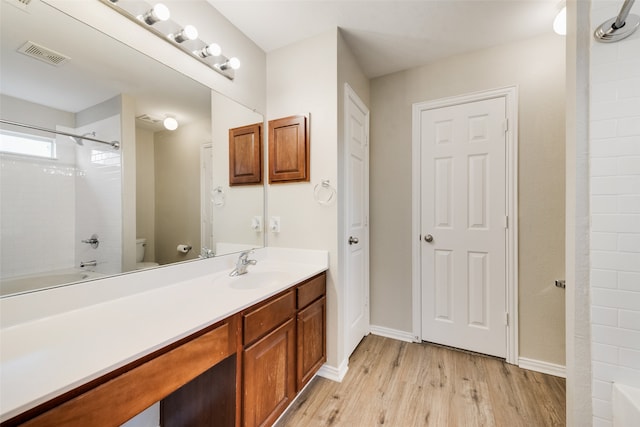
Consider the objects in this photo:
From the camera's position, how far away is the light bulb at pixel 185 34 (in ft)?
4.28

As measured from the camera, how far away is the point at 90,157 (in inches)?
40.4

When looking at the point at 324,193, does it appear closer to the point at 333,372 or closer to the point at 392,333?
the point at 333,372

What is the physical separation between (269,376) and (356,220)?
1.26 m

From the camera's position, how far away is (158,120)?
1292 mm

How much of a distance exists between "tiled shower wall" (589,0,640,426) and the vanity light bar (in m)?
1.86

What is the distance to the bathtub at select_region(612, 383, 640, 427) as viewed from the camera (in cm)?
89

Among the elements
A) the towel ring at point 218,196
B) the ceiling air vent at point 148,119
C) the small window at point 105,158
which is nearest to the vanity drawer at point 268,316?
the towel ring at point 218,196

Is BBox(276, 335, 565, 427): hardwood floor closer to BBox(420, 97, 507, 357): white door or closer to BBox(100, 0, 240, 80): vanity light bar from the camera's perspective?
BBox(420, 97, 507, 357): white door

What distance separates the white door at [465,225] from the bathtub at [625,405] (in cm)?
96

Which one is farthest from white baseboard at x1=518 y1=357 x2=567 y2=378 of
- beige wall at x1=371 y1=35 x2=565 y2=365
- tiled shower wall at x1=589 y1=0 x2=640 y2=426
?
tiled shower wall at x1=589 y1=0 x2=640 y2=426

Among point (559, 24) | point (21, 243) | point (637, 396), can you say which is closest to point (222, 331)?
point (21, 243)

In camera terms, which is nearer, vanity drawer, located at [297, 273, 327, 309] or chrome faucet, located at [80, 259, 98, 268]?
chrome faucet, located at [80, 259, 98, 268]

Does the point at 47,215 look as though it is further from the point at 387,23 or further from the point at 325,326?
the point at 387,23

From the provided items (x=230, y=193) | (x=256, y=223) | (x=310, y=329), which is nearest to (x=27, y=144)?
(x=230, y=193)
